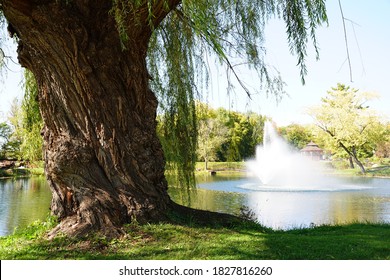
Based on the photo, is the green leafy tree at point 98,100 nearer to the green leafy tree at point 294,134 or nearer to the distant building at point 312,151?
the green leafy tree at point 294,134

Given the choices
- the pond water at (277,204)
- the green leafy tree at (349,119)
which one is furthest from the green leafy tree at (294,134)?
the pond water at (277,204)

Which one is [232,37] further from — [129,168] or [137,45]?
[129,168]

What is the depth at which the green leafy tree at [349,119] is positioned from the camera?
68.1 feet

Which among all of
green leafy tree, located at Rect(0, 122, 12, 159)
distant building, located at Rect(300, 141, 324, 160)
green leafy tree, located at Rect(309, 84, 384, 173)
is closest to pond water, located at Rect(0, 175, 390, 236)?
green leafy tree, located at Rect(0, 122, 12, 159)

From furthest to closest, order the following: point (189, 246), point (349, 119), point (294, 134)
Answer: point (294, 134) < point (349, 119) < point (189, 246)

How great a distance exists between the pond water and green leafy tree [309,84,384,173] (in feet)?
27.4

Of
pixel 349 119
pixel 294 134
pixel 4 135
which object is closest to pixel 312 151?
pixel 294 134

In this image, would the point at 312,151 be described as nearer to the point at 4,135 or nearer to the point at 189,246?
the point at 4,135

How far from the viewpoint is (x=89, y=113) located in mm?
3545

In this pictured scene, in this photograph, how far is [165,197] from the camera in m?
3.85

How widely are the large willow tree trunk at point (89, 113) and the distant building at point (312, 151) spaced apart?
31168 mm

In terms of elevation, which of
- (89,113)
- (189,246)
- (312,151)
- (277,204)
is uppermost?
(312,151)

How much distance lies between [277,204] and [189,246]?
694cm

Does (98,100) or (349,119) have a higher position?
(349,119)
